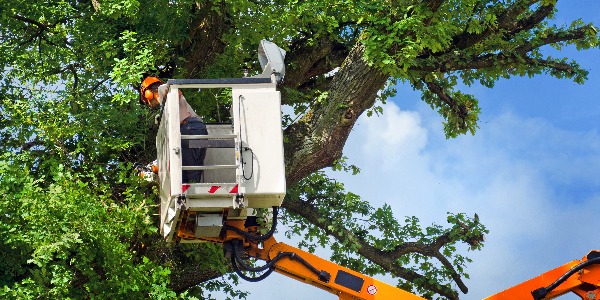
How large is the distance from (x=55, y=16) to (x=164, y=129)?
212 inches

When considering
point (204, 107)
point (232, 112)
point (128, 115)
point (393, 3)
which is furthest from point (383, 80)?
point (232, 112)

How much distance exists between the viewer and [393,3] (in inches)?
679

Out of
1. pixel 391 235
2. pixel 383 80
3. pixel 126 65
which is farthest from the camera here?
pixel 391 235

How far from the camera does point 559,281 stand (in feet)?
42.3

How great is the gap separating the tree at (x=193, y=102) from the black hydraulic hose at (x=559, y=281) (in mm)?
4678

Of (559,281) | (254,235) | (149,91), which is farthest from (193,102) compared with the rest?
(559,281)

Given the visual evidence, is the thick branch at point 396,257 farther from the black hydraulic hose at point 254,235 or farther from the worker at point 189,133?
the worker at point 189,133

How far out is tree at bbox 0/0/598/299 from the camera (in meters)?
14.9

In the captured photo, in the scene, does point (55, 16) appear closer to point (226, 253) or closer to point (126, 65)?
point (126, 65)

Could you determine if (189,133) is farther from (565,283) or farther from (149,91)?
(565,283)

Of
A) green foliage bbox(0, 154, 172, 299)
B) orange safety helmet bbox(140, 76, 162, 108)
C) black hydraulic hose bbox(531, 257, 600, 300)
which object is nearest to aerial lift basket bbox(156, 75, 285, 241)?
orange safety helmet bbox(140, 76, 162, 108)

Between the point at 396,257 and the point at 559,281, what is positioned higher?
the point at 396,257

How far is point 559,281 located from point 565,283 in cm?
16

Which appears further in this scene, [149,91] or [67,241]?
[149,91]
